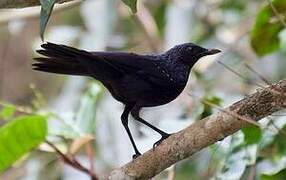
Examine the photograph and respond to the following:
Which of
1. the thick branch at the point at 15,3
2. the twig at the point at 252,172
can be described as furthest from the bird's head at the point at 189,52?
the thick branch at the point at 15,3

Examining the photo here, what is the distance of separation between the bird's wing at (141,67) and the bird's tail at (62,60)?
0.11 m

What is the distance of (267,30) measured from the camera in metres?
2.75

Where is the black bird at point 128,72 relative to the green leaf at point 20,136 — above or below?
above

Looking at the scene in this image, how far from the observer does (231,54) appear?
420 cm

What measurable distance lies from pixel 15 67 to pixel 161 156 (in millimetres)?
5647

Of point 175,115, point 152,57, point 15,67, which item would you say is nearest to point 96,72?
point 152,57

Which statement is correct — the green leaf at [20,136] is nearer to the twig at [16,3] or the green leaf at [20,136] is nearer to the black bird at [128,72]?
the black bird at [128,72]

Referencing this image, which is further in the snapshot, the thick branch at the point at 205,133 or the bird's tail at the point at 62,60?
the bird's tail at the point at 62,60

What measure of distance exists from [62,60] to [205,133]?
608 mm

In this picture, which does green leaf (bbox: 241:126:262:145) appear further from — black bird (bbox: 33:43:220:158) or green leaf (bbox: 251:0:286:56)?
green leaf (bbox: 251:0:286:56)

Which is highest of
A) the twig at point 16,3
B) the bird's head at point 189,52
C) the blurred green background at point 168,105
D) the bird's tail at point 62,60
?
the twig at point 16,3

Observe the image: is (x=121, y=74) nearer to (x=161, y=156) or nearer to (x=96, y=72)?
(x=96, y=72)

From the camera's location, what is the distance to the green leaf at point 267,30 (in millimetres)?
2623

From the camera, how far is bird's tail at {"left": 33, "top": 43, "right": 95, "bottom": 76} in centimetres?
221
